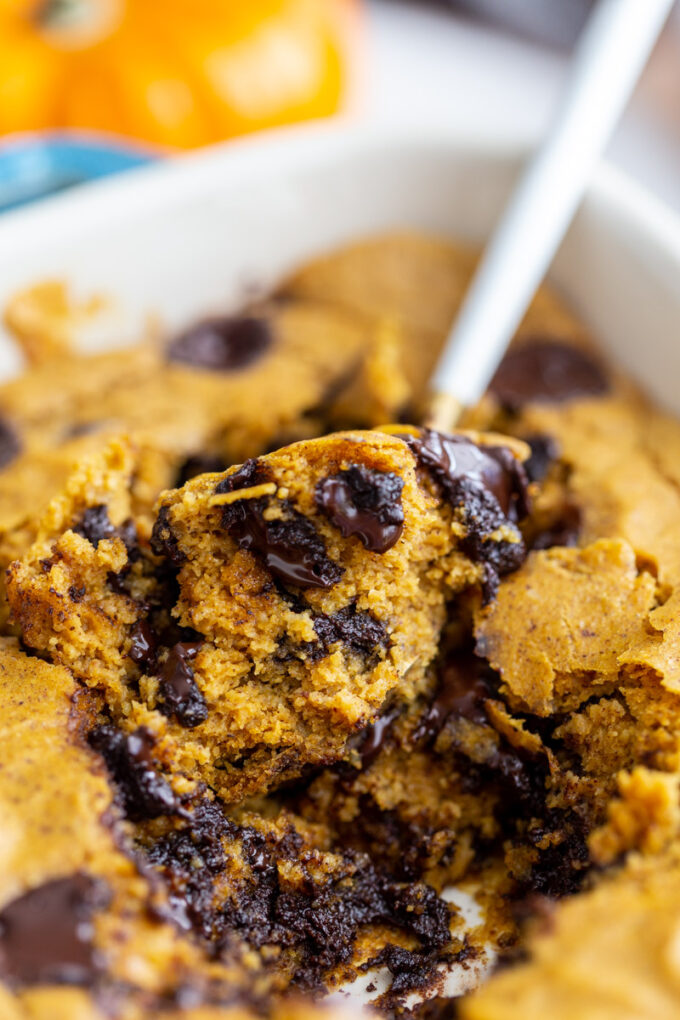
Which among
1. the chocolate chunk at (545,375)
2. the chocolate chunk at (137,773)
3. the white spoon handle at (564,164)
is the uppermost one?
the white spoon handle at (564,164)

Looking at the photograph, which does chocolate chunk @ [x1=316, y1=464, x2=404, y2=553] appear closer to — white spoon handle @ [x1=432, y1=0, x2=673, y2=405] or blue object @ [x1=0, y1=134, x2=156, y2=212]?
white spoon handle @ [x1=432, y1=0, x2=673, y2=405]

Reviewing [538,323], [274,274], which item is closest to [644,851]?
[538,323]

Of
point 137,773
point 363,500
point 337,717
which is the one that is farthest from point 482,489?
point 137,773

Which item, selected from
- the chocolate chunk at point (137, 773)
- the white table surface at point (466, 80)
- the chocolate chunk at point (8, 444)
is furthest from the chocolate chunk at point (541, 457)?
the white table surface at point (466, 80)

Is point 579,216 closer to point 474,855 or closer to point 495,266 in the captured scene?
point 495,266

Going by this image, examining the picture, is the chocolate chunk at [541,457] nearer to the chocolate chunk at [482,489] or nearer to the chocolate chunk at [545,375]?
the chocolate chunk at [545,375]

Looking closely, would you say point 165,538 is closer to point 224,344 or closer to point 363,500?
point 363,500
